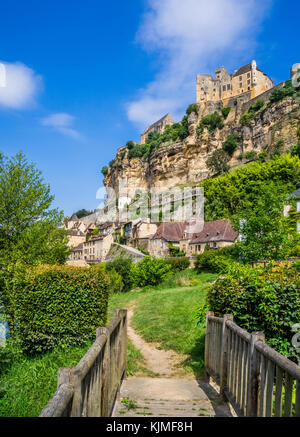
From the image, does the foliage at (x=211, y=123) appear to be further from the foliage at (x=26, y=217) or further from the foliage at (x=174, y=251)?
the foliage at (x=26, y=217)

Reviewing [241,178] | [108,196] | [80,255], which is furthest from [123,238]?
[108,196]

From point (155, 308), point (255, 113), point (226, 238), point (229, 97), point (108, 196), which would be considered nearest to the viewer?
point (155, 308)

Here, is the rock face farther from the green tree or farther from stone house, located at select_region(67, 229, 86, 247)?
the green tree

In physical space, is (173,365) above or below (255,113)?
below

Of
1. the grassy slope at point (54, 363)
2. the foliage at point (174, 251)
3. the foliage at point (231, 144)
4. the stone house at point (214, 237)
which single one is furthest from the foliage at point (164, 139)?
the grassy slope at point (54, 363)

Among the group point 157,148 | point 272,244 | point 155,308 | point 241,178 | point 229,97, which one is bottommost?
point 155,308

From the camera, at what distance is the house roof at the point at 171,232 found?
2165 inches

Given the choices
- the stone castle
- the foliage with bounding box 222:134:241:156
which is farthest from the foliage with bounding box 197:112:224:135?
the stone castle

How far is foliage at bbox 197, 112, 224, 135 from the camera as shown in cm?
8669

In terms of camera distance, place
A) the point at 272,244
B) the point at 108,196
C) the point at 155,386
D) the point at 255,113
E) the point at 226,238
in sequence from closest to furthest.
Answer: the point at 155,386
the point at 272,244
the point at 226,238
the point at 255,113
the point at 108,196

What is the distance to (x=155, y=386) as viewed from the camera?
5988mm

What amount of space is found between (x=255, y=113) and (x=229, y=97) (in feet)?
78.1

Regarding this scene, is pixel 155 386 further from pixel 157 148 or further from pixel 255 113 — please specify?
pixel 157 148

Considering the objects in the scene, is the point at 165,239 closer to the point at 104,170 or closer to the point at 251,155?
the point at 251,155
